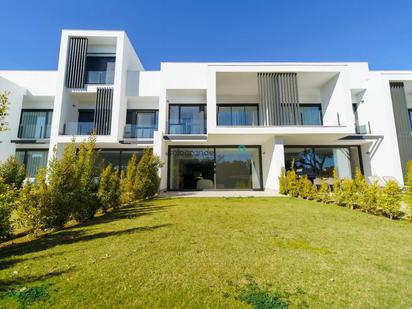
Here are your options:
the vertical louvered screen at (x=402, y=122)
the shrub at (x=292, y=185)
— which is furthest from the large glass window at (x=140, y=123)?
the vertical louvered screen at (x=402, y=122)

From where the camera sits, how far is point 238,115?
1689cm

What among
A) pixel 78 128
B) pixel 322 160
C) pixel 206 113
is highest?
pixel 206 113

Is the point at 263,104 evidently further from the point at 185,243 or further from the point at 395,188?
the point at 185,243

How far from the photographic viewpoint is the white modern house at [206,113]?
14.9m

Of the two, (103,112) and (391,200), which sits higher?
(103,112)

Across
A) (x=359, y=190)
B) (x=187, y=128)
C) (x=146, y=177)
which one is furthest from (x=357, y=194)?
(x=187, y=128)

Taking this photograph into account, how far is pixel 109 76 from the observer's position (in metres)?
17.5

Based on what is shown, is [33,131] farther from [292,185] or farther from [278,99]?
[292,185]

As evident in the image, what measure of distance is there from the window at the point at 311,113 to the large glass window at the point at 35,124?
2123cm

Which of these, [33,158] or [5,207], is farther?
[33,158]

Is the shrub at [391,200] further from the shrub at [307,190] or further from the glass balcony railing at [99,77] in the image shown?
the glass balcony railing at [99,77]

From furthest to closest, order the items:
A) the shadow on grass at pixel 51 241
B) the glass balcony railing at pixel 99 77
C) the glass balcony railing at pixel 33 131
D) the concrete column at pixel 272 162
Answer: the glass balcony railing at pixel 33 131 → the glass balcony railing at pixel 99 77 → the concrete column at pixel 272 162 → the shadow on grass at pixel 51 241

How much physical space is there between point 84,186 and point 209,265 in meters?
5.44

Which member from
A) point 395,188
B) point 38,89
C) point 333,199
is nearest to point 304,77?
point 333,199
